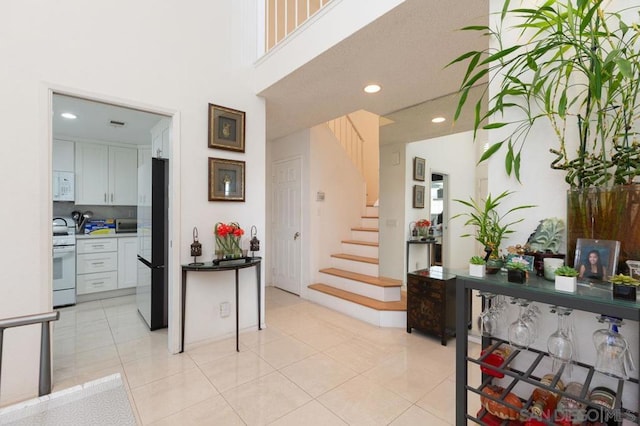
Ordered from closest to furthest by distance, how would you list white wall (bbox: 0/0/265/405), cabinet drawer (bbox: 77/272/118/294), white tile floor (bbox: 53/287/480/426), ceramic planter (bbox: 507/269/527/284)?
ceramic planter (bbox: 507/269/527/284)
white tile floor (bbox: 53/287/480/426)
white wall (bbox: 0/0/265/405)
cabinet drawer (bbox: 77/272/118/294)

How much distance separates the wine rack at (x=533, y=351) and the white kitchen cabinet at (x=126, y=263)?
15.9 feet

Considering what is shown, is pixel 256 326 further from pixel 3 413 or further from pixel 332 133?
pixel 332 133

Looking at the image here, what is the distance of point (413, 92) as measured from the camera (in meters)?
3.09

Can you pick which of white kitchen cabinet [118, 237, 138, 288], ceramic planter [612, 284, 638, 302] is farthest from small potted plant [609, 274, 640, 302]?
white kitchen cabinet [118, 237, 138, 288]

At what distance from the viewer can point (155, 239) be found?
3117 millimetres

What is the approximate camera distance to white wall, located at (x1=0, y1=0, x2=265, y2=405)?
2.00 m

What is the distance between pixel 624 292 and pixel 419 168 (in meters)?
2.95

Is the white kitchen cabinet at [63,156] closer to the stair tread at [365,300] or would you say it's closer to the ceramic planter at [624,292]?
the stair tread at [365,300]

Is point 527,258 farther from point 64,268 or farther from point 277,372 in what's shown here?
point 64,268

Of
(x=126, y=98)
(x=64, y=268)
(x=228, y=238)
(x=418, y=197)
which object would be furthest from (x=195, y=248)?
(x=64, y=268)

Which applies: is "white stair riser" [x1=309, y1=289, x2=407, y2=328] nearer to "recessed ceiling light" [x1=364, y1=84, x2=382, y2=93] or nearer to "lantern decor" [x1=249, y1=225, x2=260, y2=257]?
"lantern decor" [x1=249, y1=225, x2=260, y2=257]

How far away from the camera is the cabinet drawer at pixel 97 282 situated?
167 inches

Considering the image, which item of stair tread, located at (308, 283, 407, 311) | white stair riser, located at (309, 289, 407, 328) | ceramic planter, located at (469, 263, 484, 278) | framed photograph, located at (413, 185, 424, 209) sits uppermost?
framed photograph, located at (413, 185, 424, 209)

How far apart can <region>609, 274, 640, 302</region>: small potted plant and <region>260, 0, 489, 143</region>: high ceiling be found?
119 cm
